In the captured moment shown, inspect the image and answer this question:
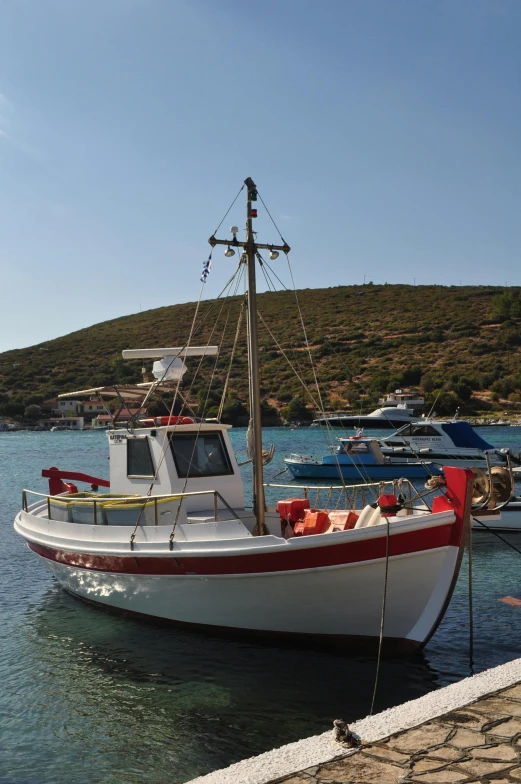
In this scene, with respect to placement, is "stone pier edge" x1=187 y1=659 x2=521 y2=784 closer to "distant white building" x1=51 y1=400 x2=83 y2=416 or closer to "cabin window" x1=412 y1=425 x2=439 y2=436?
"cabin window" x1=412 y1=425 x2=439 y2=436

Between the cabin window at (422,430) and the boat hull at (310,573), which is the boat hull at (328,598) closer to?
the boat hull at (310,573)

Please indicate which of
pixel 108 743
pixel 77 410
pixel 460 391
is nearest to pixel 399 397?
pixel 460 391

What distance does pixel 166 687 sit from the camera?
29.2ft

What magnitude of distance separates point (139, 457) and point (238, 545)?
3.61 m

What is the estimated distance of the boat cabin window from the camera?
12.0 metres

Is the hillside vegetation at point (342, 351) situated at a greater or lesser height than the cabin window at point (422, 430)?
greater

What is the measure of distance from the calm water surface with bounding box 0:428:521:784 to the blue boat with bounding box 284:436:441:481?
20316 millimetres

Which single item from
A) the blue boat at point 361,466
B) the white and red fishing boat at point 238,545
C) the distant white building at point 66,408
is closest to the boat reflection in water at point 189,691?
the white and red fishing boat at point 238,545

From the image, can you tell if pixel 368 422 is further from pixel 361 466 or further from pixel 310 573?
pixel 310 573

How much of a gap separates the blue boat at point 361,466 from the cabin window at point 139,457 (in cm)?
2188

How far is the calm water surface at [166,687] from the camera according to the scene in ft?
23.6


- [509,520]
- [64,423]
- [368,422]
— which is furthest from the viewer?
[64,423]

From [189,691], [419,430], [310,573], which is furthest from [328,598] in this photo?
[419,430]

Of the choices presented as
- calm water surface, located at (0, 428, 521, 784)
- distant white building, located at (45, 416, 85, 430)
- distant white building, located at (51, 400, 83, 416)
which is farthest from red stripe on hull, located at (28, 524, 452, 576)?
distant white building, located at (51, 400, 83, 416)
